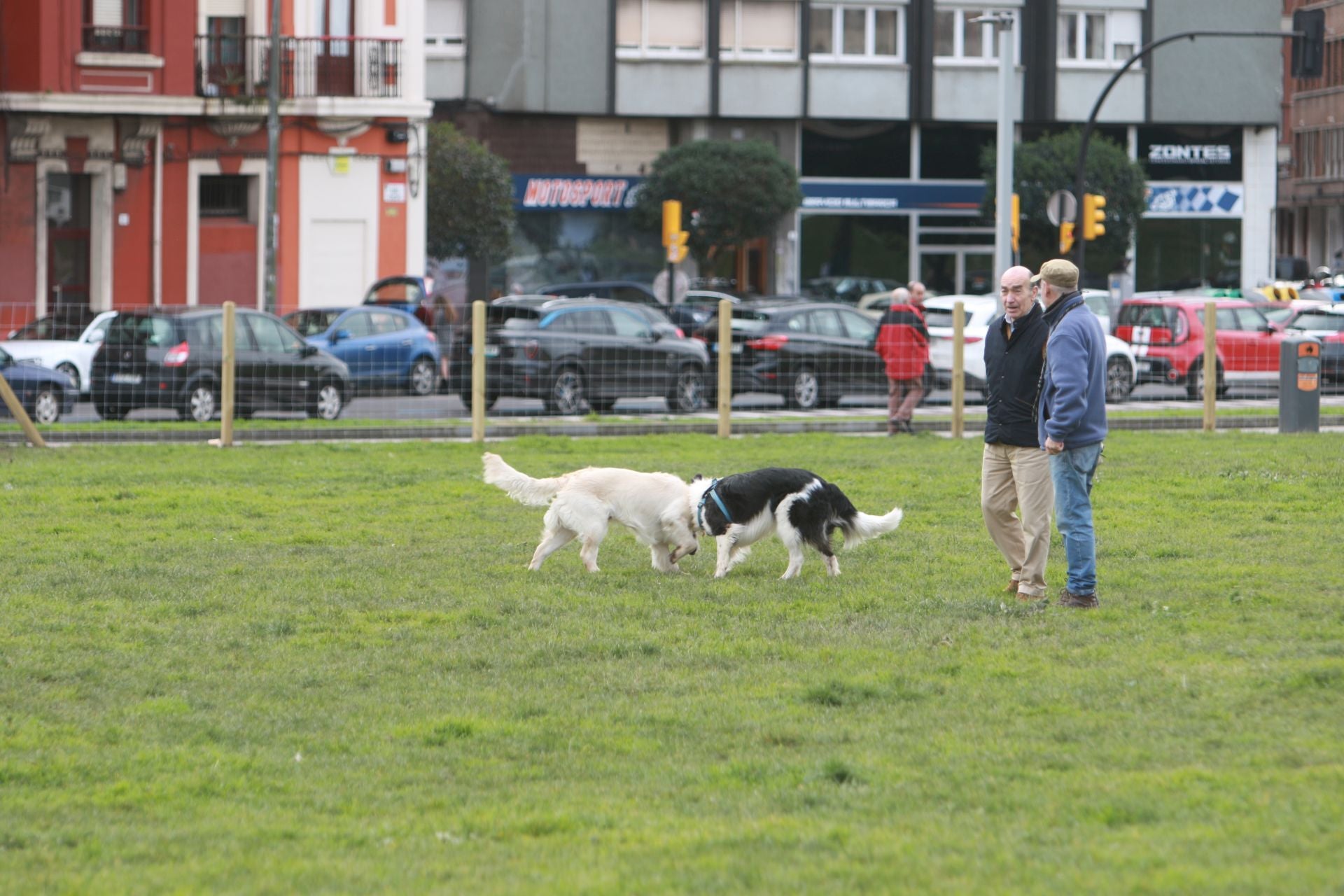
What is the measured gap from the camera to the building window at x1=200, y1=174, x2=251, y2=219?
127 ft

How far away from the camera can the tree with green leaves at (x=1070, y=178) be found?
49969 millimetres

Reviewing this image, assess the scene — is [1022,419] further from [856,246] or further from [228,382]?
[856,246]

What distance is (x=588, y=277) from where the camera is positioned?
2016 inches

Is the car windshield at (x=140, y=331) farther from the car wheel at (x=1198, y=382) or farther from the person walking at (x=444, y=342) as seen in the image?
the car wheel at (x=1198, y=382)

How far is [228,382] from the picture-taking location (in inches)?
804

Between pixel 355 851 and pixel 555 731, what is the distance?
1644mm

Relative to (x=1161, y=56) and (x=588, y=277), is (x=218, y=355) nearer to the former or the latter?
(x=588, y=277)

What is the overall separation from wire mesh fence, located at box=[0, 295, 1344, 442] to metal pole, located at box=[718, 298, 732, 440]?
2 centimetres

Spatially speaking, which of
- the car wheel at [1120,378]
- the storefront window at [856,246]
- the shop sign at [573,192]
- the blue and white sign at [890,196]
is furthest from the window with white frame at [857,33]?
the car wheel at [1120,378]

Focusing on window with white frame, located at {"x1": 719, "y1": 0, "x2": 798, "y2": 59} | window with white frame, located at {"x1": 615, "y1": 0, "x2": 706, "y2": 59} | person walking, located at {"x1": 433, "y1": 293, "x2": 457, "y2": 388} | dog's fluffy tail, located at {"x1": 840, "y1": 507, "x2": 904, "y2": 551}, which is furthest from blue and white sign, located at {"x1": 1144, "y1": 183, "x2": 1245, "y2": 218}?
dog's fluffy tail, located at {"x1": 840, "y1": 507, "x2": 904, "y2": 551}

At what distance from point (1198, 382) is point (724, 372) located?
9411mm

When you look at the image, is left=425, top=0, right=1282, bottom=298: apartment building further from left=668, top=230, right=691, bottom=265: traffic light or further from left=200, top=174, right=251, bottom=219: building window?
left=668, top=230, right=691, bottom=265: traffic light

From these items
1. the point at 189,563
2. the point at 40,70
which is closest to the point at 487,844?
the point at 189,563

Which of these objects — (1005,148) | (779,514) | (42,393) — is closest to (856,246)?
(1005,148)
